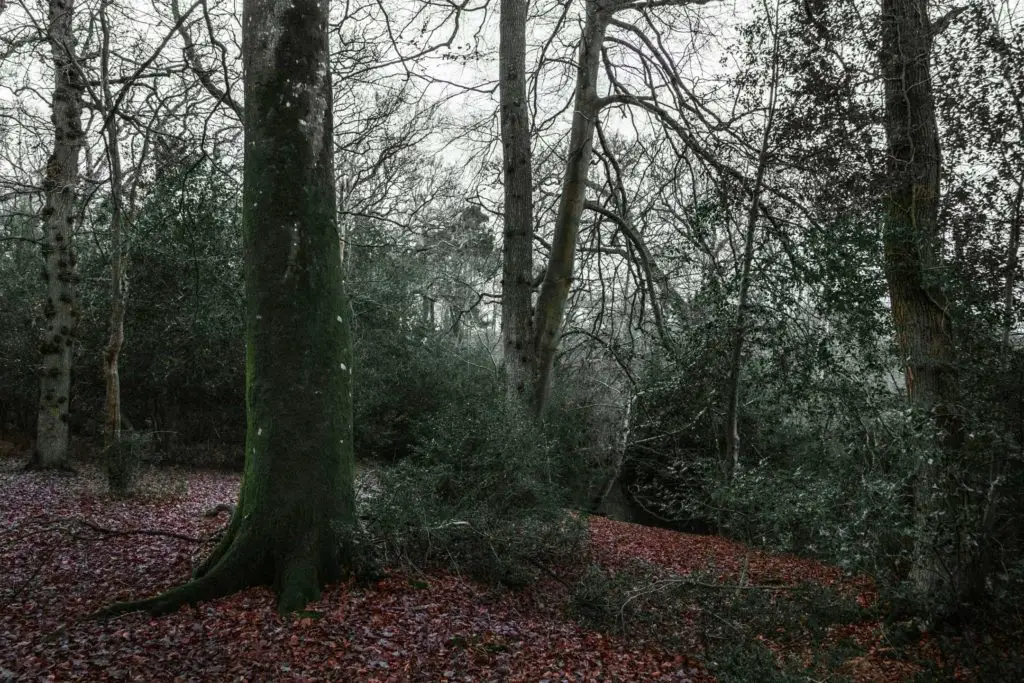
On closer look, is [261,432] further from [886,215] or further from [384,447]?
[384,447]

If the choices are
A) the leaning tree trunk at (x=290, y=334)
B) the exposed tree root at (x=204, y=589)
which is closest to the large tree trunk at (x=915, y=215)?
the leaning tree trunk at (x=290, y=334)

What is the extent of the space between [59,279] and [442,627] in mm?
9636

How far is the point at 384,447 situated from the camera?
666 inches

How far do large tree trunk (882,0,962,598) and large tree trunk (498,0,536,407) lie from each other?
5103mm

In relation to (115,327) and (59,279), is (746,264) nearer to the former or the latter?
(115,327)

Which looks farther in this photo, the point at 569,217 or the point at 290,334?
the point at 569,217

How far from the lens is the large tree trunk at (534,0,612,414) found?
10.7 meters

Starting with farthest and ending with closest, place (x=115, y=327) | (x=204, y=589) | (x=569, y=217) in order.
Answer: (x=569, y=217), (x=115, y=327), (x=204, y=589)

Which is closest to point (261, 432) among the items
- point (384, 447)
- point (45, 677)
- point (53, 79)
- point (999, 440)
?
point (45, 677)

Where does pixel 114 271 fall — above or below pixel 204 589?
above

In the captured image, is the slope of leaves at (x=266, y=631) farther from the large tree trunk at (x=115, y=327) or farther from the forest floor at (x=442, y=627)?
the large tree trunk at (x=115, y=327)

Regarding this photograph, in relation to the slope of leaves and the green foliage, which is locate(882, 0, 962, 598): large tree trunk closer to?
the slope of leaves

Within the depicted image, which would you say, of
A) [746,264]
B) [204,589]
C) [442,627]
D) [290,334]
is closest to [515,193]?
[746,264]

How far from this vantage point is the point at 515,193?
10672 mm
